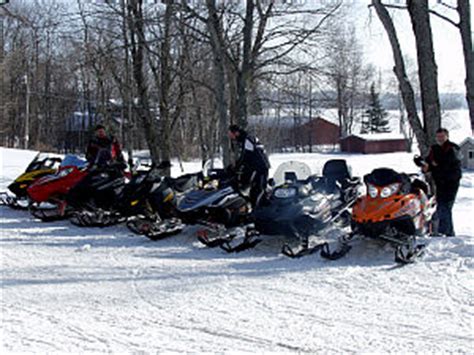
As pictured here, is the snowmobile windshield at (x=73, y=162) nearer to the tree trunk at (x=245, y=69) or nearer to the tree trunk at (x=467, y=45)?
the tree trunk at (x=245, y=69)

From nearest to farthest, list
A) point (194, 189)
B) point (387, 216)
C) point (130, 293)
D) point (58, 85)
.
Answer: point (130, 293) < point (387, 216) < point (194, 189) < point (58, 85)

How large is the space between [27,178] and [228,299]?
5924mm

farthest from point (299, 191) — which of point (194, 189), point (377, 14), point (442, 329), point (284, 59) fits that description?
point (284, 59)

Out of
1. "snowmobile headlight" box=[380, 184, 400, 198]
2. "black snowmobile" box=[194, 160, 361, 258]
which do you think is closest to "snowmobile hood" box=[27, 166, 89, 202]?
"black snowmobile" box=[194, 160, 361, 258]

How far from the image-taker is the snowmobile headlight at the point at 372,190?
630 centimetres

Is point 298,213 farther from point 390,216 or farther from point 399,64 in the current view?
point 399,64

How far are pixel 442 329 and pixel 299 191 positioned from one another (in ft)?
9.88

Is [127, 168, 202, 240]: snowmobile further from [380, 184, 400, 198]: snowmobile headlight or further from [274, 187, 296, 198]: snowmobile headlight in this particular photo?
[380, 184, 400, 198]: snowmobile headlight

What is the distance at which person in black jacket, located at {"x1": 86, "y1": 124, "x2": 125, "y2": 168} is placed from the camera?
372 inches

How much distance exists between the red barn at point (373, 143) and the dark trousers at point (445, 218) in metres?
49.5

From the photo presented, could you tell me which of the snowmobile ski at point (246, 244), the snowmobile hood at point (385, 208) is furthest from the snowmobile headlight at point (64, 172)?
the snowmobile hood at point (385, 208)

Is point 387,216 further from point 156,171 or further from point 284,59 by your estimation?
point 284,59

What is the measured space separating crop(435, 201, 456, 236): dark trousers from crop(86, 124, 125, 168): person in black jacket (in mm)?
4956

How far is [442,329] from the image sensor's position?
404 cm
